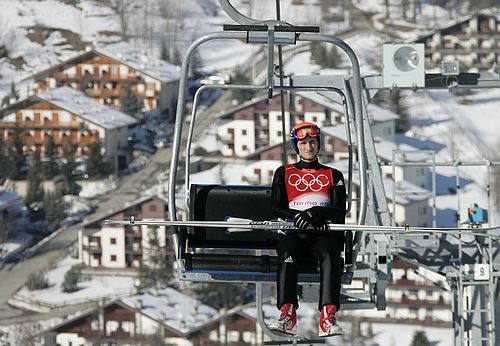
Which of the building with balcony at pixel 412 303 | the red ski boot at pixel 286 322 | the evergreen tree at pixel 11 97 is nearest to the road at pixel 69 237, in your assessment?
the evergreen tree at pixel 11 97

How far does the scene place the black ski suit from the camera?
439 centimetres

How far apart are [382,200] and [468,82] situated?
82cm

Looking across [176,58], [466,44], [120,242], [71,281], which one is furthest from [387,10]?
[71,281]

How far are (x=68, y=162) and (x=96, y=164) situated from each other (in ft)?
2.11

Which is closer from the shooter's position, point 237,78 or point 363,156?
point 363,156

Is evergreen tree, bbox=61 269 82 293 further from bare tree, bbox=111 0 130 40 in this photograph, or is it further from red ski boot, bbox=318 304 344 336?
red ski boot, bbox=318 304 344 336

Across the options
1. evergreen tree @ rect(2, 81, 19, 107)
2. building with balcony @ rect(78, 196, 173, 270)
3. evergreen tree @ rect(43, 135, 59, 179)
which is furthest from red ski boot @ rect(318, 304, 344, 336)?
evergreen tree @ rect(2, 81, 19, 107)

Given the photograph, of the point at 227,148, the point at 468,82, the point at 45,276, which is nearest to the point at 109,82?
the point at 227,148

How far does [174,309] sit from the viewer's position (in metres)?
26.1

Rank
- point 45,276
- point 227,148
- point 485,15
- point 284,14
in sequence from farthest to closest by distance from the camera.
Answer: point 284,14 < point 485,15 < point 227,148 < point 45,276

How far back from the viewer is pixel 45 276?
96.0 feet

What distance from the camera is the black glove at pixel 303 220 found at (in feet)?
14.3

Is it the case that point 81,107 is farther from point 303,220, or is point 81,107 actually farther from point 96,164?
point 303,220

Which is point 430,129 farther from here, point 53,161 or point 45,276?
point 45,276
